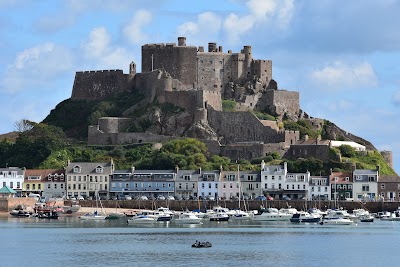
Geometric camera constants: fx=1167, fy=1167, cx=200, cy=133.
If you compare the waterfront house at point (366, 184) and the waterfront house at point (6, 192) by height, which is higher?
the waterfront house at point (366, 184)

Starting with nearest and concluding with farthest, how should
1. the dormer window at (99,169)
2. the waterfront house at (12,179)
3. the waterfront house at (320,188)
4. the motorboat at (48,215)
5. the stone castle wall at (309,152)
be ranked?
the motorboat at (48,215), the waterfront house at (320,188), the dormer window at (99,169), the stone castle wall at (309,152), the waterfront house at (12,179)

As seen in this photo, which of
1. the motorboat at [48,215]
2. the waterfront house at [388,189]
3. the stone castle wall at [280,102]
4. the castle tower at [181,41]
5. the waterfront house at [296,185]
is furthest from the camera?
the castle tower at [181,41]

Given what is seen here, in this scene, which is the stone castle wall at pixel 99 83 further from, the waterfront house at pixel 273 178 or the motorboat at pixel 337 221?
the motorboat at pixel 337 221

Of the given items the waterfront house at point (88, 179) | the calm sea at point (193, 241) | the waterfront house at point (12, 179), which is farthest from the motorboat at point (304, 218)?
the waterfront house at point (12, 179)

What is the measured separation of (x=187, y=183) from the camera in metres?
104

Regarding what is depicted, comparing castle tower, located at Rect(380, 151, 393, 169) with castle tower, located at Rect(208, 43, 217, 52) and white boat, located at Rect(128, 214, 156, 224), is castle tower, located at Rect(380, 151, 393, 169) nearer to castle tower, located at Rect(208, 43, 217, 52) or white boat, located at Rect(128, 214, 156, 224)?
castle tower, located at Rect(208, 43, 217, 52)

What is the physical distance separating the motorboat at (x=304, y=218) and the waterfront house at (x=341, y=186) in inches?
382

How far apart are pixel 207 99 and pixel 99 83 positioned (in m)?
14.5

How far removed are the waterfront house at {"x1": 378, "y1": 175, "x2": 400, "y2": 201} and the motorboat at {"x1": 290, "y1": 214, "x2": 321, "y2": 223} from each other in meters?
11.5

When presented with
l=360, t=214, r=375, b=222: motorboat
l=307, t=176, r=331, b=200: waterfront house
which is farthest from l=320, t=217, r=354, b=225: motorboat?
l=307, t=176, r=331, b=200: waterfront house

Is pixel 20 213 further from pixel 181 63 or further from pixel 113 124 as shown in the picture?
pixel 181 63

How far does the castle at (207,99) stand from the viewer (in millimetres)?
108125

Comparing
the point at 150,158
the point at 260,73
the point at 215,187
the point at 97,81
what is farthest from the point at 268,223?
the point at 97,81

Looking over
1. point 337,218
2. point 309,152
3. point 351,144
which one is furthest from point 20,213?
point 351,144
